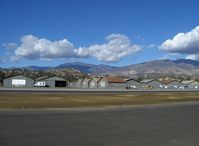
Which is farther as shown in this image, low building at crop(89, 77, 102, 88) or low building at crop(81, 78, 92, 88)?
low building at crop(81, 78, 92, 88)

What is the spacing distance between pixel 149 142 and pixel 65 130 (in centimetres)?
441

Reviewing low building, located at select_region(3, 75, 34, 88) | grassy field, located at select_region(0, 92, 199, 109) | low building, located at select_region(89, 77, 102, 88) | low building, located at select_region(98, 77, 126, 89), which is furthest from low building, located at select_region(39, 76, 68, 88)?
grassy field, located at select_region(0, 92, 199, 109)

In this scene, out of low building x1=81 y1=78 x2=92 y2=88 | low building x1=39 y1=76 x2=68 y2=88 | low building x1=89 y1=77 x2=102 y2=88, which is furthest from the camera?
low building x1=81 y1=78 x2=92 y2=88

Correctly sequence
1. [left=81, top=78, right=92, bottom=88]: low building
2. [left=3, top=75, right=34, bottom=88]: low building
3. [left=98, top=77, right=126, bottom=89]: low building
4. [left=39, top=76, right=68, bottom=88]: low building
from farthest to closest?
1. [left=81, top=78, right=92, bottom=88]: low building
2. [left=98, top=77, right=126, bottom=89]: low building
3. [left=39, top=76, right=68, bottom=88]: low building
4. [left=3, top=75, right=34, bottom=88]: low building

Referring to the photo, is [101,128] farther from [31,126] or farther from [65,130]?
[31,126]

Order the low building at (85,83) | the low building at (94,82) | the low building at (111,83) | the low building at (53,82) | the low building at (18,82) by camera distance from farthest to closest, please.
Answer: the low building at (85,83) < the low building at (94,82) < the low building at (111,83) < the low building at (53,82) < the low building at (18,82)

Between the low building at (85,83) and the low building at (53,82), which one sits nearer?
the low building at (53,82)

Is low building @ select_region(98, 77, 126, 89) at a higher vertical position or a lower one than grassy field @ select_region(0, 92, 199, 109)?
higher

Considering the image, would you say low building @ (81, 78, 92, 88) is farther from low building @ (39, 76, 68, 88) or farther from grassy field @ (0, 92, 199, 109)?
grassy field @ (0, 92, 199, 109)

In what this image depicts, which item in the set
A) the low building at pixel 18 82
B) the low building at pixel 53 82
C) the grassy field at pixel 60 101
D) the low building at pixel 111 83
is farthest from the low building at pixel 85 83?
the grassy field at pixel 60 101

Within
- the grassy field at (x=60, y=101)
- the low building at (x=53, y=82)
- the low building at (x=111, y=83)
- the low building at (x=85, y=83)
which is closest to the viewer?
the grassy field at (x=60, y=101)

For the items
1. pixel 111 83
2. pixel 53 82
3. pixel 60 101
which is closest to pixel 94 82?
pixel 111 83

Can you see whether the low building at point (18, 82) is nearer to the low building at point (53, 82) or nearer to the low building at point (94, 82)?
the low building at point (53, 82)

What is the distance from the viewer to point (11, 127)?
1725 cm
